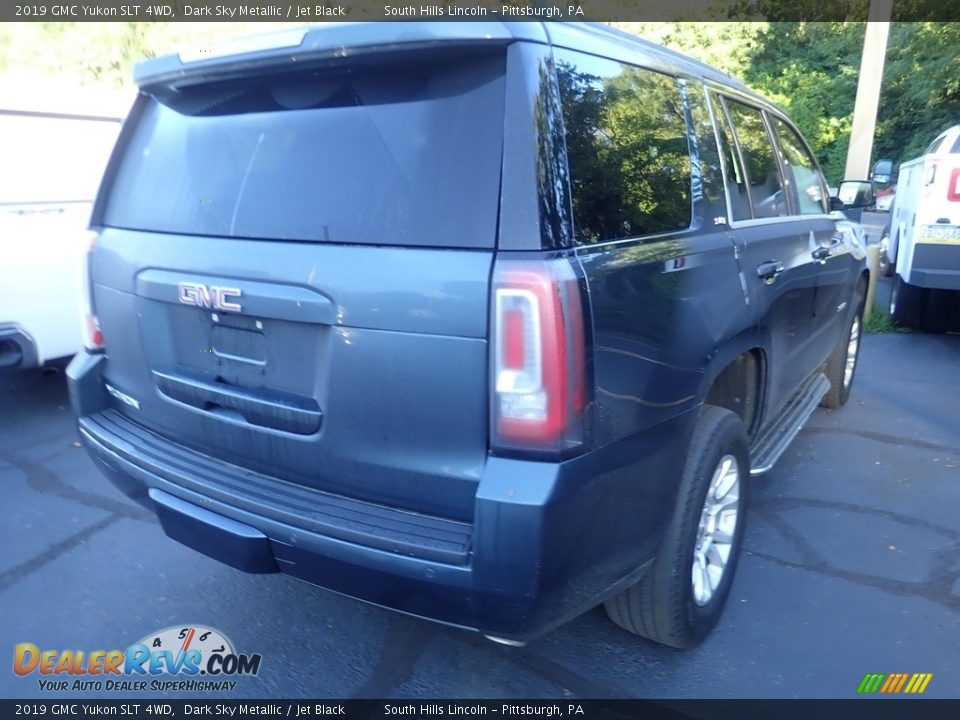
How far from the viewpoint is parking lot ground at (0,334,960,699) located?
274 cm

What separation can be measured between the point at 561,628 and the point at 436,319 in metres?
1.60

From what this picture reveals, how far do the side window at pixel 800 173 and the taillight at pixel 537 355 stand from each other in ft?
8.54

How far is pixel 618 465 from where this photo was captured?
7.13ft

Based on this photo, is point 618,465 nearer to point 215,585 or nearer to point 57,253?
point 215,585

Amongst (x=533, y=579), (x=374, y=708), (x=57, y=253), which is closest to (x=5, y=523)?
(x=57, y=253)

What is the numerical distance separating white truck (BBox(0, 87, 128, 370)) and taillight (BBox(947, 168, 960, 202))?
6228mm

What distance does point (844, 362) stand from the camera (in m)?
→ 5.43

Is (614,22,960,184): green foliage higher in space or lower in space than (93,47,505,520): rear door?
higher

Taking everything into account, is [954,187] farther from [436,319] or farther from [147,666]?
[147,666]

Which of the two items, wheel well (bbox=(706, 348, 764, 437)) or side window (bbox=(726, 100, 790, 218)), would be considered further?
side window (bbox=(726, 100, 790, 218))

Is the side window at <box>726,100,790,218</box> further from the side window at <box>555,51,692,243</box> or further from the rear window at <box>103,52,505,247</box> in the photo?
the rear window at <box>103,52,505,247</box>

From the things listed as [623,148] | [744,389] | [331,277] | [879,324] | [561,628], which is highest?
[623,148]

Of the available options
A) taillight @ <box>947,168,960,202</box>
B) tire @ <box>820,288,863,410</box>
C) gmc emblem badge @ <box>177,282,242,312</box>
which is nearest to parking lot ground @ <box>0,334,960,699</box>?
tire @ <box>820,288,863,410</box>

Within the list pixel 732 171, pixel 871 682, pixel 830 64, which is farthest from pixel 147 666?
pixel 830 64
